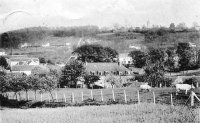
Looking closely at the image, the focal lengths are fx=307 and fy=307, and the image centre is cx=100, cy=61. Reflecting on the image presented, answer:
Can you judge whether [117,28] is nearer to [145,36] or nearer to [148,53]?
[145,36]

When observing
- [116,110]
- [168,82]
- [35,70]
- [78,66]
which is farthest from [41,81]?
[116,110]

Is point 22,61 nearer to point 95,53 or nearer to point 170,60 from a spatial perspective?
point 95,53

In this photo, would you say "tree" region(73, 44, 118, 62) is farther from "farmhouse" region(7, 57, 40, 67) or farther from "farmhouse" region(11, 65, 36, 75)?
"farmhouse" region(11, 65, 36, 75)

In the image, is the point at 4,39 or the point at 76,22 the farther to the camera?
the point at 4,39

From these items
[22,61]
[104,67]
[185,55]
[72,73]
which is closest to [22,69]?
[22,61]

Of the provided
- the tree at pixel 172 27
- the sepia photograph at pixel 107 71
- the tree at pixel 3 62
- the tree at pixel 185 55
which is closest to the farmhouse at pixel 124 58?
the sepia photograph at pixel 107 71

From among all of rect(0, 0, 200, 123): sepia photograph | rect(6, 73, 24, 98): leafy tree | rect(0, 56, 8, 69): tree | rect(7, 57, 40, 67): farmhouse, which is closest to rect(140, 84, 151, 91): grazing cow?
rect(0, 0, 200, 123): sepia photograph
